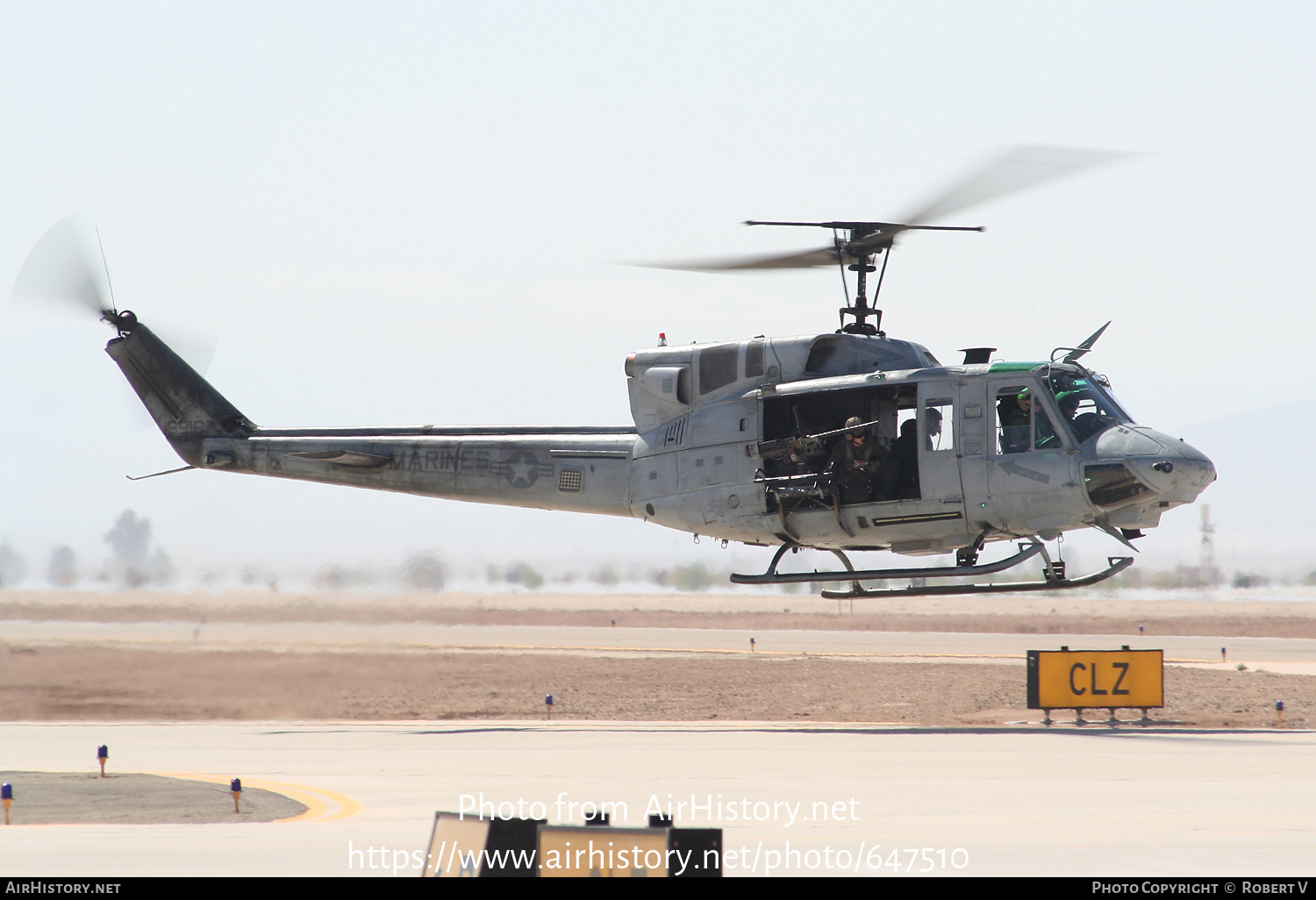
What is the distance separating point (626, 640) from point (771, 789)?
3722cm

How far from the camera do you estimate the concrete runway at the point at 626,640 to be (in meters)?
24.4

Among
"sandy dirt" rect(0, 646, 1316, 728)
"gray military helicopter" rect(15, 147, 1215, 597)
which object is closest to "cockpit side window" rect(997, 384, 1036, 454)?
"gray military helicopter" rect(15, 147, 1215, 597)

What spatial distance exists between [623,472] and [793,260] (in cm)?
433

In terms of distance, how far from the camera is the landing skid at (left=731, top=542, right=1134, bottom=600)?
56.5ft

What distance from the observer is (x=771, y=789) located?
13.1 meters

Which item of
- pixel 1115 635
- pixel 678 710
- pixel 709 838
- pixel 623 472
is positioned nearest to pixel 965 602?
pixel 1115 635

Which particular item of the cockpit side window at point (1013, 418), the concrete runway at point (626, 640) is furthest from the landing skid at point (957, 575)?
the concrete runway at point (626, 640)

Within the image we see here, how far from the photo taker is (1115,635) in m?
54.0

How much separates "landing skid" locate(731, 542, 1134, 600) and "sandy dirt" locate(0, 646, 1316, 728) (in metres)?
5.17

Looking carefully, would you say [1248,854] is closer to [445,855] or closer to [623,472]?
[445,855]

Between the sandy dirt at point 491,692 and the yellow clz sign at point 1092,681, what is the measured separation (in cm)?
123

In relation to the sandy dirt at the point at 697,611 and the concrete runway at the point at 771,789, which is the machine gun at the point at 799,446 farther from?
the sandy dirt at the point at 697,611

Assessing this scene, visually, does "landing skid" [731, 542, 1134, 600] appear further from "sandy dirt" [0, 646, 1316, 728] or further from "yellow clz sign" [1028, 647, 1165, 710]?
"sandy dirt" [0, 646, 1316, 728]

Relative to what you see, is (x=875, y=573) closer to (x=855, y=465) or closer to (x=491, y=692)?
(x=855, y=465)
